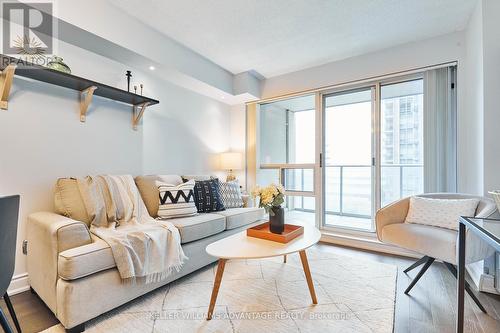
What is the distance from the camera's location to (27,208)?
6.54ft

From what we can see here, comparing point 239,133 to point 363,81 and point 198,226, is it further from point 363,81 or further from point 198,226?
point 198,226

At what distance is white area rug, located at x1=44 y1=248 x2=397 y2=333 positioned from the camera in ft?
5.00

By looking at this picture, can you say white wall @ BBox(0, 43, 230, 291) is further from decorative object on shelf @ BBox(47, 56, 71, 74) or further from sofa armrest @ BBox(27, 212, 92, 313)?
sofa armrest @ BBox(27, 212, 92, 313)

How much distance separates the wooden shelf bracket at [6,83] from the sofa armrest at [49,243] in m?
0.93

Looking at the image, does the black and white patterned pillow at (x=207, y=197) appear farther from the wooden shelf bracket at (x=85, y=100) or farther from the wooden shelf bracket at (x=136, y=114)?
the wooden shelf bracket at (x=85, y=100)

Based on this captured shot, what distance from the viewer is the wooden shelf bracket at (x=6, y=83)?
1774mm

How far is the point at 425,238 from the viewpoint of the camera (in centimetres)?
189

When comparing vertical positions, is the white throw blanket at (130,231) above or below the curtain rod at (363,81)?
below

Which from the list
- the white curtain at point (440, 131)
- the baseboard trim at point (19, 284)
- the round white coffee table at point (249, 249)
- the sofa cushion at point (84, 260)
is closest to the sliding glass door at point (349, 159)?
the white curtain at point (440, 131)

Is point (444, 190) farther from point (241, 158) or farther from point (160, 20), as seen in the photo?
point (160, 20)

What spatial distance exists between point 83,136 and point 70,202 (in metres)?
0.74

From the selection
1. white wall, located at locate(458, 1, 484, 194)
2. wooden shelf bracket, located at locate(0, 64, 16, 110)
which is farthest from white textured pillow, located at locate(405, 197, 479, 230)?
wooden shelf bracket, located at locate(0, 64, 16, 110)

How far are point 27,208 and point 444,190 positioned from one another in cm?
406

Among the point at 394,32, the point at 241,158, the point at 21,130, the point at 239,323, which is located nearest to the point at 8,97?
the point at 21,130
